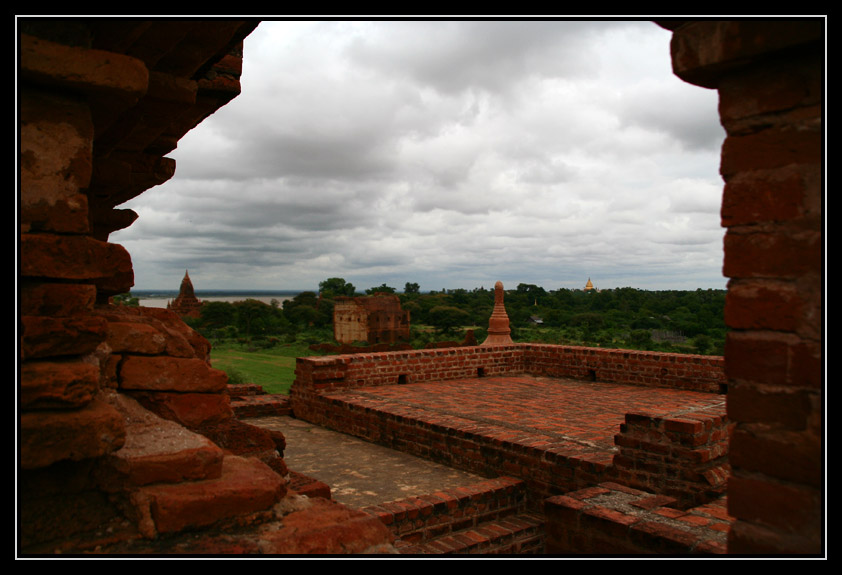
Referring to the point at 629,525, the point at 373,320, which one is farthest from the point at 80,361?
the point at 373,320

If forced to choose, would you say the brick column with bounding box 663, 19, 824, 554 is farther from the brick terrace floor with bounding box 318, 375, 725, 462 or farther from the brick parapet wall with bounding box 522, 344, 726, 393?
the brick parapet wall with bounding box 522, 344, 726, 393

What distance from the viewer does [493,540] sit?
5.39 metres

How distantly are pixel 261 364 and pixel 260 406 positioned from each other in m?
6.54

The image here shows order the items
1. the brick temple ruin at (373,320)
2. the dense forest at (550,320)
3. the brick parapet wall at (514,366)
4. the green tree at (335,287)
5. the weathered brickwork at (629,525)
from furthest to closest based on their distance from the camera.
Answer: the green tree at (335,287), the brick temple ruin at (373,320), the dense forest at (550,320), the brick parapet wall at (514,366), the weathered brickwork at (629,525)

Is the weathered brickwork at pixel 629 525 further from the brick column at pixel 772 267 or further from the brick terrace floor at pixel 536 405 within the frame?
Result: the brick column at pixel 772 267

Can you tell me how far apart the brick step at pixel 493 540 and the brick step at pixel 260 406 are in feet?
18.5

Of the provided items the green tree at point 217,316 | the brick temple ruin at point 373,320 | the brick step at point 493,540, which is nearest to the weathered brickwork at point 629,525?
the brick step at point 493,540

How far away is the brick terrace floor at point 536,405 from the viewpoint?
7004 millimetres

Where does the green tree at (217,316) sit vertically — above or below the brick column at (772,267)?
below

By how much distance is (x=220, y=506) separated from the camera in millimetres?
2391

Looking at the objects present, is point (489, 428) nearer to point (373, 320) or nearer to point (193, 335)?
point (193, 335)

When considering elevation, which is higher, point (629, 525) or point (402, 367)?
point (402, 367)

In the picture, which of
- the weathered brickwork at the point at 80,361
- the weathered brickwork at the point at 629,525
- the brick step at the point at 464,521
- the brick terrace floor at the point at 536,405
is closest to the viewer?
the weathered brickwork at the point at 80,361

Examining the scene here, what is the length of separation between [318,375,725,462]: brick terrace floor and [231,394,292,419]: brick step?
1.23 m
